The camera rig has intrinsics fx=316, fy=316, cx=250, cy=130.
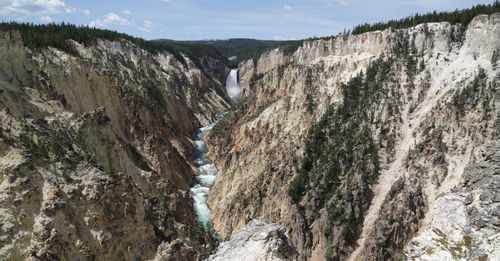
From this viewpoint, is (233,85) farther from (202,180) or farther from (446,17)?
(446,17)

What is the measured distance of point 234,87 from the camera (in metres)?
145

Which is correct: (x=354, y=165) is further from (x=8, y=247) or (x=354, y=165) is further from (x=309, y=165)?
(x=8, y=247)

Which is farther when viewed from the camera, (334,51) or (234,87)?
(234,87)

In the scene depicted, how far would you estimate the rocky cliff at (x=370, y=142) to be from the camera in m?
29.0

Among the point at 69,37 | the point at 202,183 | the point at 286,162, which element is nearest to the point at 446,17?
the point at 286,162

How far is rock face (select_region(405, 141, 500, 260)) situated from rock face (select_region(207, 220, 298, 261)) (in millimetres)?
4331

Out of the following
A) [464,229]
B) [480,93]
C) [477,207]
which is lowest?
[464,229]

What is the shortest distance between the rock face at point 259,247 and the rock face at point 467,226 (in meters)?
4.33

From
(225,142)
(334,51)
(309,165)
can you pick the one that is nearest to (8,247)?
(309,165)

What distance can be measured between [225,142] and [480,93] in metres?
39.6

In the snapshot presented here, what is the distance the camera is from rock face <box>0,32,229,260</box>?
54.3 feet

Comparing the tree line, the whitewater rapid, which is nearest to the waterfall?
the whitewater rapid

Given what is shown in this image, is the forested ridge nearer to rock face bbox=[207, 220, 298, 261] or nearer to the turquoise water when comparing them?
the turquoise water

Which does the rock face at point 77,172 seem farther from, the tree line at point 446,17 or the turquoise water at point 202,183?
the tree line at point 446,17
